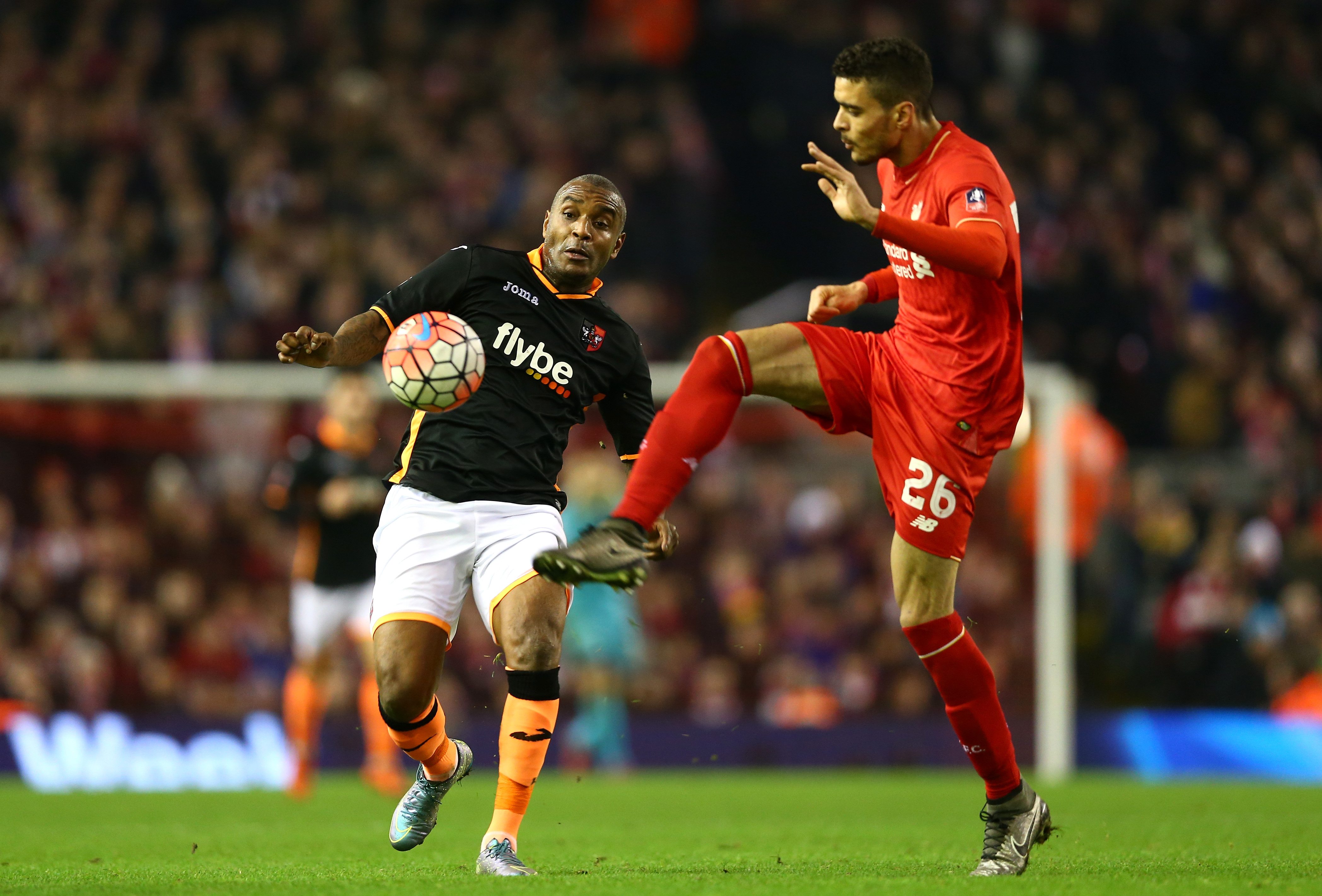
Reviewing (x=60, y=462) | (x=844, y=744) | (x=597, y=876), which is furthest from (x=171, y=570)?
(x=597, y=876)

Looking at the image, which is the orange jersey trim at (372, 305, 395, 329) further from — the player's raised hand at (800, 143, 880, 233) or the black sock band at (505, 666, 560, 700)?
the player's raised hand at (800, 143, 880, 233)

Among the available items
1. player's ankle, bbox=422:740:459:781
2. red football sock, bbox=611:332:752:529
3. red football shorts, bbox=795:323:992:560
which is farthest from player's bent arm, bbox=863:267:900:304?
player's ankle, bbox=422:740:459:781

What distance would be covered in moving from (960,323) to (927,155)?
543 millimetres

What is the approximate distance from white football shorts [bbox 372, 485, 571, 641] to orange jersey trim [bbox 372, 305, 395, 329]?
55 centimetres

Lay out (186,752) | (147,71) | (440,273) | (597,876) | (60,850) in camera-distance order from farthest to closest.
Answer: (147,71)
(186,752)
(60,850)
(440,273)
(597,876)

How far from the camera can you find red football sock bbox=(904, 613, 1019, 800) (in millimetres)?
5078

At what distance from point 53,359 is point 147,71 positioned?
383 cm

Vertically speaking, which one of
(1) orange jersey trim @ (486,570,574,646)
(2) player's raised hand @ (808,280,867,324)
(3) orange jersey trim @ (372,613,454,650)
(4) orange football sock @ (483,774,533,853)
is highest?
(2) player's raised hand @ (808,280,867,324)

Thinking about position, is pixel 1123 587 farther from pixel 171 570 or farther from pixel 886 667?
pixel 171 570

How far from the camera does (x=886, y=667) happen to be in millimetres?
12141

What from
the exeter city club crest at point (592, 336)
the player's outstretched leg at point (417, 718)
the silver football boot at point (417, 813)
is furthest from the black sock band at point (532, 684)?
the exeter city club crest at point (592, 336)

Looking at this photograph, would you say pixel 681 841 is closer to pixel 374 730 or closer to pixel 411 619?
pixel 411 619

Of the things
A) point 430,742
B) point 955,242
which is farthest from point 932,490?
point 430,742

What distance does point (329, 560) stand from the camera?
32.0 feet
